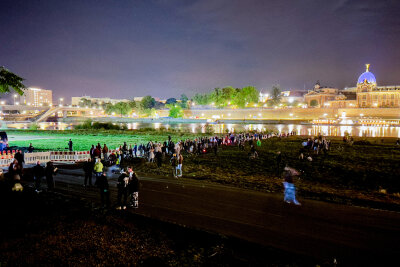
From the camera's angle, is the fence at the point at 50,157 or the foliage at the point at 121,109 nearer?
the fence at the point at 50,157

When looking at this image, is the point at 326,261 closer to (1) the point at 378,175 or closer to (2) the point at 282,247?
(2) the point at 282,247

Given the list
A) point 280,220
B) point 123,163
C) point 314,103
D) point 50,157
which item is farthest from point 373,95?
point 280,220

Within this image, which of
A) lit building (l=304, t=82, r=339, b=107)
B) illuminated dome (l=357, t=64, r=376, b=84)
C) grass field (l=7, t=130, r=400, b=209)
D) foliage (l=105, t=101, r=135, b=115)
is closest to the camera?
grass field (l=7, t=130, r=400, b=209)

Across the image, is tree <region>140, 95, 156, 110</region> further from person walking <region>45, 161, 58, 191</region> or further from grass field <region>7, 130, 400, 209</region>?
person walking <region>45, 161, 58, 191</region>

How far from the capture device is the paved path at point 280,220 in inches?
273

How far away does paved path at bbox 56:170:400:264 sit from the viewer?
6941 millimetres

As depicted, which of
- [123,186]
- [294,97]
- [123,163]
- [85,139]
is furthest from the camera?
[294,97]

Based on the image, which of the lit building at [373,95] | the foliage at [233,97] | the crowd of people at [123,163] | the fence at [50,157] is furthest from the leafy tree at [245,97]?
the fence at [50,157]

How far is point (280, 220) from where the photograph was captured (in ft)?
28.1

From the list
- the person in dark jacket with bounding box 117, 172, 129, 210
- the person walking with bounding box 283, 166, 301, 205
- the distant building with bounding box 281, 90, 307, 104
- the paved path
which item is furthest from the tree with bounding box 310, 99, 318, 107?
the person in dark jacket with bounding box 117, 172, 129, 210

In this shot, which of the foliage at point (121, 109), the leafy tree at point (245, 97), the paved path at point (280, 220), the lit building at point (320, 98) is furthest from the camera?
the foliage at point (121, 109)

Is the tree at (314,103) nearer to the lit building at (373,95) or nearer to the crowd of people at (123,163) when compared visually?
the lit building at (373,95)

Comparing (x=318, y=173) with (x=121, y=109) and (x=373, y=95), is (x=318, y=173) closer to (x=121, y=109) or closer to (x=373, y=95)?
(x=373, y=95)

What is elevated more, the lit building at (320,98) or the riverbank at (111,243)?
the lit building at (320,98)
